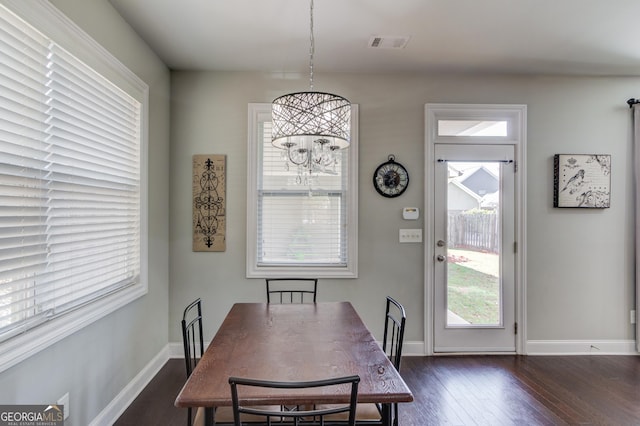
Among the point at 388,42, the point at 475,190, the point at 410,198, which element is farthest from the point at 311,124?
the point at 475,190

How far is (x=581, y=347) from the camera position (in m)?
3.24

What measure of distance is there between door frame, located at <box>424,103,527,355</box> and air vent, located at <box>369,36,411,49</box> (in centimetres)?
75

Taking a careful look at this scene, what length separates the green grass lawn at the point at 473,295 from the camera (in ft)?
10.7

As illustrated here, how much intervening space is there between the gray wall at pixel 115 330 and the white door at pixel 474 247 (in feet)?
8.44

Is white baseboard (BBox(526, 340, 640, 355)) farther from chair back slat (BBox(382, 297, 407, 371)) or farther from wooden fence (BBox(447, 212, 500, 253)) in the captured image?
chair back slat (BBox(382, 297, 407, 371))

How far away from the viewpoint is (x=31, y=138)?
1508 mm

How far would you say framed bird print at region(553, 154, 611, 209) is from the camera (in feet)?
10.6

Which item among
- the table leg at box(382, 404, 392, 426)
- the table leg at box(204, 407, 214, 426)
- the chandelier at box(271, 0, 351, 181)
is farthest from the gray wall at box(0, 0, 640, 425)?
the table leg at box(204, 407, 214, 426)

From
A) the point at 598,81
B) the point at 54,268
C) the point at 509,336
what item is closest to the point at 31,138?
the point at 54,268

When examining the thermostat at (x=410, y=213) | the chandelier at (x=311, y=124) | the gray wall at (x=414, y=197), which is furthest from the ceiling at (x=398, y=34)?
the thermostat at (x=410, y=213)

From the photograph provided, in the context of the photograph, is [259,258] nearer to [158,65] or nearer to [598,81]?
[158,65]

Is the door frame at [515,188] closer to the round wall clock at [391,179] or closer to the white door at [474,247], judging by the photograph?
the white door at [474,247]

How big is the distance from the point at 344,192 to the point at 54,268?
7.42 ft

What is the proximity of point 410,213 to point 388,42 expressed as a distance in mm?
1524
